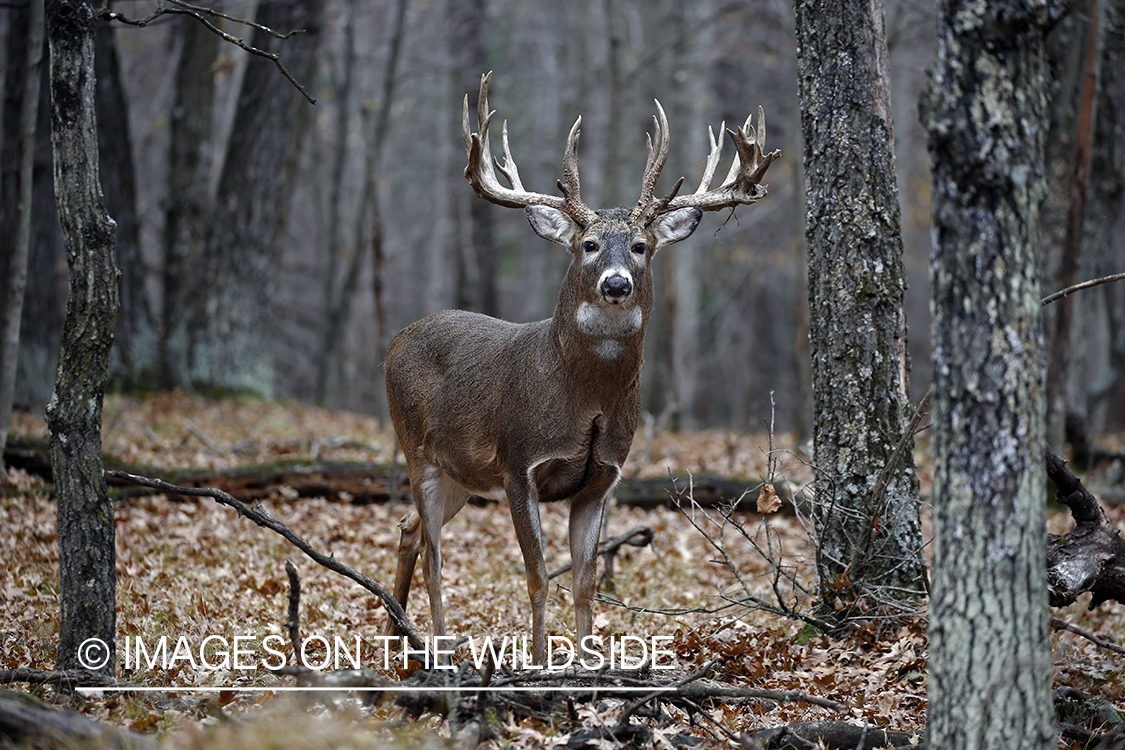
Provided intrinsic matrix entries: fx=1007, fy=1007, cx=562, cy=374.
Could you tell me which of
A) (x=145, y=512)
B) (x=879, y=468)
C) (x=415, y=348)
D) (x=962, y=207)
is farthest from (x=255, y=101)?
(x=962, y=207)

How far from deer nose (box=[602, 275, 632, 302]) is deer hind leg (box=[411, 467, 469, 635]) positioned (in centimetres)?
172

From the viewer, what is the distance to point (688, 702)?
14.3 feet

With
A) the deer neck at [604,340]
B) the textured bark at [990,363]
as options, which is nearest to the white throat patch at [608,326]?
the deer neck at [604,340]

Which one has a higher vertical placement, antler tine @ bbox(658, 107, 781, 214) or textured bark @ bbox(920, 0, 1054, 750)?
antler tine @ bbox(658, 107, 781, 214)

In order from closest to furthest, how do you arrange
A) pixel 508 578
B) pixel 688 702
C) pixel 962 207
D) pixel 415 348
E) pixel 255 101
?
pixel 962 207
pixel 688 702
pixel 415 348
pixel 508 578
pixel 255 101

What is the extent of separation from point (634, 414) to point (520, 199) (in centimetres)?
145

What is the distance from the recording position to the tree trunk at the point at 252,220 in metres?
14.1

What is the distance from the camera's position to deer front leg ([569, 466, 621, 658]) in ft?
18.2

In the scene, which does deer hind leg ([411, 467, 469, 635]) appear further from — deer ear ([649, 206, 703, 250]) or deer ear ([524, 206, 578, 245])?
deer ear ([649, 206, 703, 250])

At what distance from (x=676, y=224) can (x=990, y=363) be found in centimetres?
287

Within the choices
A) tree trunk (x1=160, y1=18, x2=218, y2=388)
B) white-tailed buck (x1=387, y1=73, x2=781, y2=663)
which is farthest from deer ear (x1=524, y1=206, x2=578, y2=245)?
tree trunk (x1=160, y1=18, x2=218, y2=388)

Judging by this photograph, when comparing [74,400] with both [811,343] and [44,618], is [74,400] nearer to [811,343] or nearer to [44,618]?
[44,618]

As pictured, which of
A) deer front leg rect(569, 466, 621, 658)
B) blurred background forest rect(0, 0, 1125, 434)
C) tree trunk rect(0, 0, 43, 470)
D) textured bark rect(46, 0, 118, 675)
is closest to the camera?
textured bark rect(46, 0, 118, 675)

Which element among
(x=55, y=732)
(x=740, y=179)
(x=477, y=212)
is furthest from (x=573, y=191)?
(x=477, y=212)
